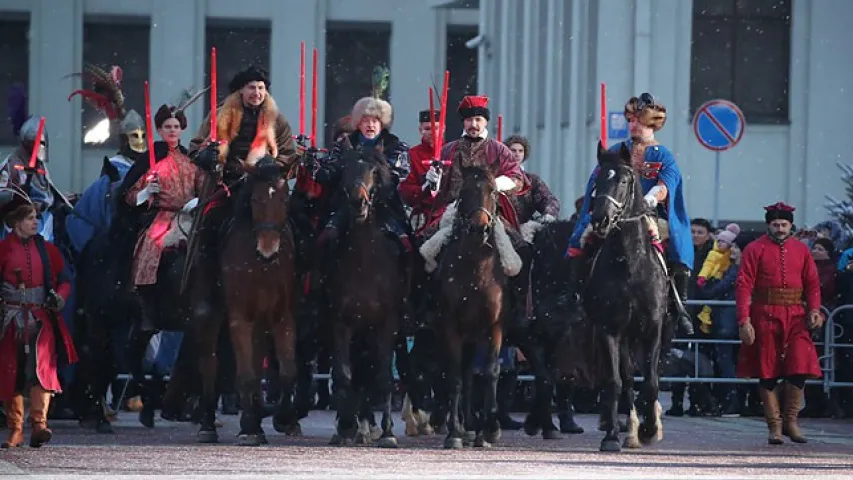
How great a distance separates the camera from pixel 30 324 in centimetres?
1906

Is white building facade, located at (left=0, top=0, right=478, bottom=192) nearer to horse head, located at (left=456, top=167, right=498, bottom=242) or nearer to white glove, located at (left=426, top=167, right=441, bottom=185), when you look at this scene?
white glove, located at (left=426, top=167, right=441, bottom=185)

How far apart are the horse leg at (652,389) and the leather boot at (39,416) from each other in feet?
15.0

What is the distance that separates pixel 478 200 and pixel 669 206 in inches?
76.9

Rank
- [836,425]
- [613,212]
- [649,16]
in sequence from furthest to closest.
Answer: [649,16] < [836,425] < [613,212]

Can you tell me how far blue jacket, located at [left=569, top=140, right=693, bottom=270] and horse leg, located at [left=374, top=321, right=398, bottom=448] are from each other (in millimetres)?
1677

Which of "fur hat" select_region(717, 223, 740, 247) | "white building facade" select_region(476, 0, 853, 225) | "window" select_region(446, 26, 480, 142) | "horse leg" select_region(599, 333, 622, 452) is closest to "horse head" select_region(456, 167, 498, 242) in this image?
"horse leg" select_region(599, 333, 622, 452)

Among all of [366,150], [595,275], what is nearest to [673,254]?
[595,275]

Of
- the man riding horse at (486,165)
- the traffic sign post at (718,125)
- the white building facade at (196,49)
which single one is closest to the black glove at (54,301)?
the man riding horse at (486,165)

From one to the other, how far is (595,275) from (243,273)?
2.70m

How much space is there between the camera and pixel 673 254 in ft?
66.5

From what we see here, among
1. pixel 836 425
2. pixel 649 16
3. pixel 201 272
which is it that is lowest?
pixel 836 425

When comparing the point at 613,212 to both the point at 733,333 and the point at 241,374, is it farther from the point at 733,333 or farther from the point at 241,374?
the point at 733,333

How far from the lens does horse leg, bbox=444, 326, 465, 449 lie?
19.4m

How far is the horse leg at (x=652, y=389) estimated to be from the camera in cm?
1973
